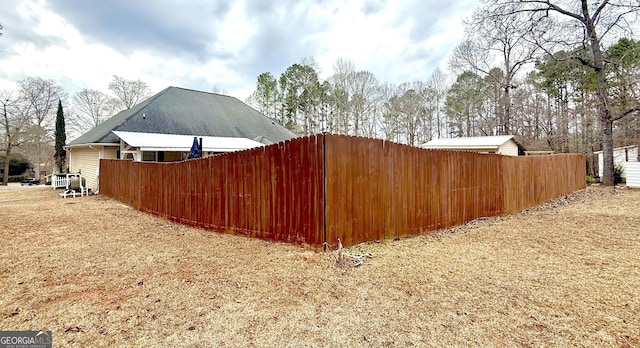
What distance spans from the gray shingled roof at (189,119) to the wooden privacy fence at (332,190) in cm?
882

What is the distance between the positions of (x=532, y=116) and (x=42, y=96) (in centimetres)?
4108

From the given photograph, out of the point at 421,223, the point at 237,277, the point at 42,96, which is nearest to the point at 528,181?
the point at 421,223

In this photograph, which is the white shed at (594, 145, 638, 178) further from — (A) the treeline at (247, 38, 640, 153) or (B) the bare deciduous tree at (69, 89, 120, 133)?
(B) the bare deciduous tree at (69, 89, 120, 133)

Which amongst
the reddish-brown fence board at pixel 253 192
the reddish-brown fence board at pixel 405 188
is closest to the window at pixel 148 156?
the reddish-brown fence board at pixel 253 192

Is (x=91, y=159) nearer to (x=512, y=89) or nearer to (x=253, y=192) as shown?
(x=253, y=192)

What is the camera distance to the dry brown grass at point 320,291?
2.44 meters

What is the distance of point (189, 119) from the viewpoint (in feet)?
58.7

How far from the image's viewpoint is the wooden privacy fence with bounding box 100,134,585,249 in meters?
4.64

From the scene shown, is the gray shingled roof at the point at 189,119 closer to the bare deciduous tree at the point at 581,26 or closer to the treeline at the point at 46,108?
the treeline at the point at 46,108

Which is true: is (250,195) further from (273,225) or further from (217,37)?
(217,37)

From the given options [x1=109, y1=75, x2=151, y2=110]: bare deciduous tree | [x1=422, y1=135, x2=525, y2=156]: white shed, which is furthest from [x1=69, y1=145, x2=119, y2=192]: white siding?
[x1=109, y1=75, x2=151, y2=110]: bare deciduous tree

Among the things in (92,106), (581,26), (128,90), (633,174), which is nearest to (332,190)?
(633,174)

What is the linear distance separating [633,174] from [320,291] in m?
17.1

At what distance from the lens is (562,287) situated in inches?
130
